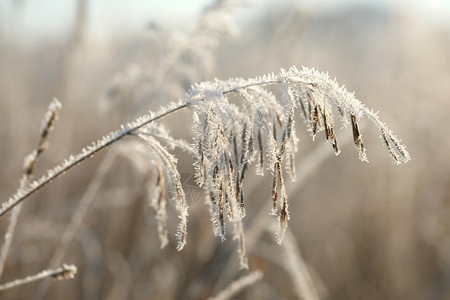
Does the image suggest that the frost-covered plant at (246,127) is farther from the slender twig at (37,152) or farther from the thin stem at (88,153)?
the slender twig at (37,152)

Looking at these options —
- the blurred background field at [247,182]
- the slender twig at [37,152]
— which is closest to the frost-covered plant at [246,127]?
the slender twig at [37,152]

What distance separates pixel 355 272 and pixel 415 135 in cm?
142

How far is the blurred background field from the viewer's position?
2117 mm

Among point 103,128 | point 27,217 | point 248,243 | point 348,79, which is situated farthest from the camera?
point 348,79

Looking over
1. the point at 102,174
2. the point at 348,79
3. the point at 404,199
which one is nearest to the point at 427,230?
the point at 404,199

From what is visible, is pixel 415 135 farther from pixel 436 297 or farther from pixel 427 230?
pixel 436 297

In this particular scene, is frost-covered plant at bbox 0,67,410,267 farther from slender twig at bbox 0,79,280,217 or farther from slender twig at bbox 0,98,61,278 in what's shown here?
slender twig at bbox 0,98,61,278

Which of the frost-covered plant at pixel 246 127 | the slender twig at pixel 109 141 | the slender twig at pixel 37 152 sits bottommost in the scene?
the frost-covered plant at pixel 246 127

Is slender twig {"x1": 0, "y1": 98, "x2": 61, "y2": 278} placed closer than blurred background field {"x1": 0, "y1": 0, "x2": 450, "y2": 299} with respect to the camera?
Yes

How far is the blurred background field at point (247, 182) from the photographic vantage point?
2.12m

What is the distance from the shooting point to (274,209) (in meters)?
0.88

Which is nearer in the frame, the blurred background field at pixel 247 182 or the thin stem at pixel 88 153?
the thin stem at pixel 88 153

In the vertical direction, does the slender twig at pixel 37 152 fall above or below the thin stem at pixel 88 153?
above

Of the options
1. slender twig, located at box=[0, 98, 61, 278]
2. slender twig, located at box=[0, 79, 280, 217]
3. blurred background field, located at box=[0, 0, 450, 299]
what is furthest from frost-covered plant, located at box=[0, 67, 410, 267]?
blurred background field, located at box=[0, 0, 450, 299]
